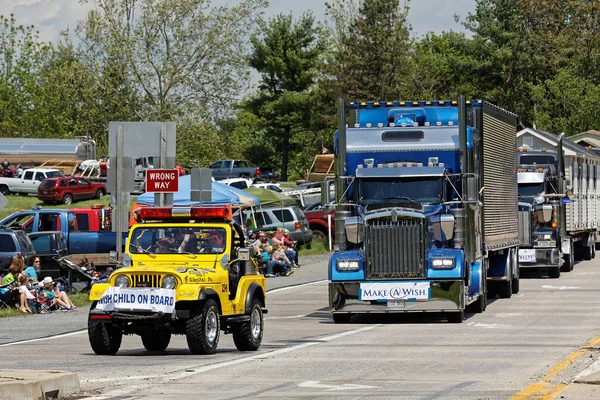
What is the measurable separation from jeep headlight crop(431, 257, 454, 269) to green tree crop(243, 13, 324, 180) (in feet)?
215

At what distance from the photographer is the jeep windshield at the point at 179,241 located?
59.1 ft

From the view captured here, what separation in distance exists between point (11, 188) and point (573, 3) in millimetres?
49498

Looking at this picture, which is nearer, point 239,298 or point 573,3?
point 239,298

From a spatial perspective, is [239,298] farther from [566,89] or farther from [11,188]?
[566,89]

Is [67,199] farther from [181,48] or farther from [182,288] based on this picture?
[182,288]

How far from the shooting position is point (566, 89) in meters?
93.6

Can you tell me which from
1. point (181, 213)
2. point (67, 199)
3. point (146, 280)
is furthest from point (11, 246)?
point (67, 199)

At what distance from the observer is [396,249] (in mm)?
22547

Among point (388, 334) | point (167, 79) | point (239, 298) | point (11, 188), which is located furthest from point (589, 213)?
point (11, 188)

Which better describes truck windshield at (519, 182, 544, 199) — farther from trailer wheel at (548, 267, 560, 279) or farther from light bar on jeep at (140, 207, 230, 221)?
light bar on jeep at (140, 207, 230, 221)

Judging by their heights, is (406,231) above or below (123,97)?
below

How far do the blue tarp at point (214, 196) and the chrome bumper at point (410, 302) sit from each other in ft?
53.2

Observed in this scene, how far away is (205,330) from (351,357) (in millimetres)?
2025

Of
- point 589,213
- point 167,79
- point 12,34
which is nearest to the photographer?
point 589,213
